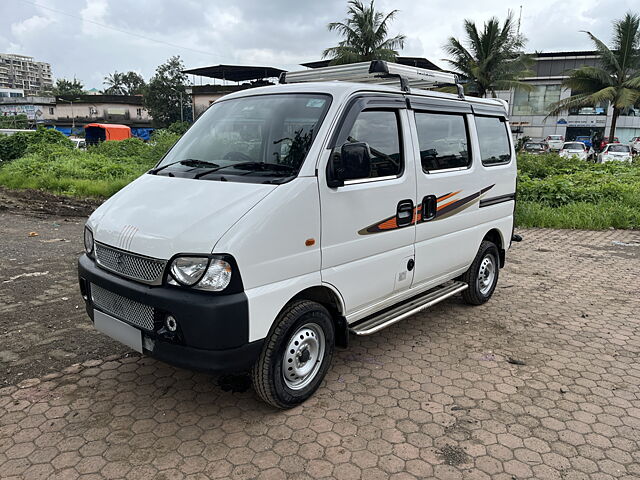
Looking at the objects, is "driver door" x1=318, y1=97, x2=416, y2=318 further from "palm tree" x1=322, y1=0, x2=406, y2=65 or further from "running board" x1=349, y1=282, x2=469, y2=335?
"palm tree" x1=322, y1=0, x2=406, y2=65

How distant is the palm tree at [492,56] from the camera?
2769 centimetres

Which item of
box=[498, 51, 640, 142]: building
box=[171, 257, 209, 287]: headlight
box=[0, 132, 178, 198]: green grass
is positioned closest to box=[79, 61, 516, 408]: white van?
box=[171, 257, 209, 287]: headlight

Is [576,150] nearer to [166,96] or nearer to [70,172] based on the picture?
[70,172]

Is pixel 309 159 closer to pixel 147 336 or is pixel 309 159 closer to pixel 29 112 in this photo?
pixel 147 336

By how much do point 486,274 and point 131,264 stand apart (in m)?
4.07

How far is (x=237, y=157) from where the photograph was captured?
3.53 metres

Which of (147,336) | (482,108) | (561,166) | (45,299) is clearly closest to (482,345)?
(482,108)

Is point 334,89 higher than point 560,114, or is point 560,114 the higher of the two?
point 560,114

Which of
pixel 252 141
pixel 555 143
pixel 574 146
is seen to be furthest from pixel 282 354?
pixel 555 143

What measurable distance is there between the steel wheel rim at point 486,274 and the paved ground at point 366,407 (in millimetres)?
332

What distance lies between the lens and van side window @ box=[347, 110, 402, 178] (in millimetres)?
3582

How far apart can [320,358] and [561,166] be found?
1525 centimetres

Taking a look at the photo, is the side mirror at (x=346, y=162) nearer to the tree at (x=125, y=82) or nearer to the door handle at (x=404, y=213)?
the door handle at (x=404, y=213)

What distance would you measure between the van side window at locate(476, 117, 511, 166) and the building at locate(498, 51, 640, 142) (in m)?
39.4
